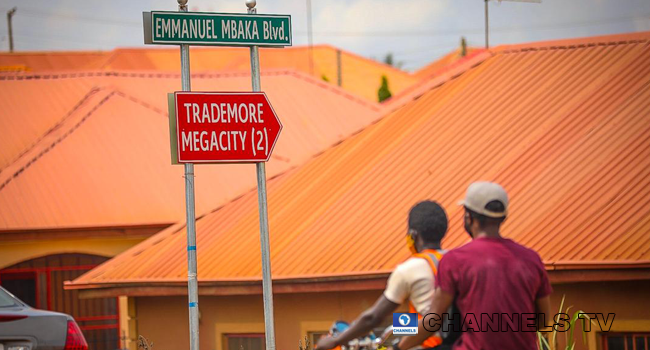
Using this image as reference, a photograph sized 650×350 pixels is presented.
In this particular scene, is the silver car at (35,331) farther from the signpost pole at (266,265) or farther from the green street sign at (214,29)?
the green street sign at (214,29)

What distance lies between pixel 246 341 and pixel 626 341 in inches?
217

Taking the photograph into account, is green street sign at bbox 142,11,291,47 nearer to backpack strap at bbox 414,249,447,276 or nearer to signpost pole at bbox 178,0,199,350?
signpost pole at bbox 178,0,199,350

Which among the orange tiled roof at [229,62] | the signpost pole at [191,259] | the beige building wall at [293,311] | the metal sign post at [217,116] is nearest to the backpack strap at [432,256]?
the metal sign post at [217,116]

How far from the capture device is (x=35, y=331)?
7.06 m

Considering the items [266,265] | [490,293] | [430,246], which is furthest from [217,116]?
[490,293]

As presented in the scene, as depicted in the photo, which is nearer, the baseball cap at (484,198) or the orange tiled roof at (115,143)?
the baseball cap at (484,198)

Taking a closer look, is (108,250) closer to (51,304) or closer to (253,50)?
(51,304)

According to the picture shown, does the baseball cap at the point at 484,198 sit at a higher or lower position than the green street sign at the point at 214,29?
lower

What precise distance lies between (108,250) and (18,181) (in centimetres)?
266

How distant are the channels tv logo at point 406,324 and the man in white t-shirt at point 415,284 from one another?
1.9 inches

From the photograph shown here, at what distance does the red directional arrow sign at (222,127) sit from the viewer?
8383 millimetres

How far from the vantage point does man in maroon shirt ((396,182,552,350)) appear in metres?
4.75

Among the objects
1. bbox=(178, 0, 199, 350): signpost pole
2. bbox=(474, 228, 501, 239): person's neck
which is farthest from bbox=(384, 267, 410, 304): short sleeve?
bbox=(178, 0, 199, 350): signpost pole

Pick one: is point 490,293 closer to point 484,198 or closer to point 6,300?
point 484,198
